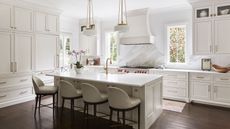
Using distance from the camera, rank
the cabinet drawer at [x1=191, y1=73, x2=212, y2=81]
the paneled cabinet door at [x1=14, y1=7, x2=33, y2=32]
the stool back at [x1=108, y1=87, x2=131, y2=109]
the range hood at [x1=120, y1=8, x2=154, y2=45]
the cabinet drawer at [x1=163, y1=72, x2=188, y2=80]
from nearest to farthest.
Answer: the stool back at [x1=108, y1=87, x2=131, y2=109]
the cabinet drawer at [x1=191, y1=73, x2=212, y2=81]
the paneled cabinet door at [x1=14, y1=7, x2=33, y2=32]
the cabinet drawer at [x1=163, y1=72, x2=188, y2=80]
the range hood at [x1=120, y1=8, x2=154, y2=45]

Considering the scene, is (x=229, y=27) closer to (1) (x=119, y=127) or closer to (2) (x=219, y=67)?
(2) (x=219, y=67)

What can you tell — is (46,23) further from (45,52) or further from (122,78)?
(122,78)

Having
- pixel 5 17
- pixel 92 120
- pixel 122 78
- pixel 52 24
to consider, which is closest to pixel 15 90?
pixel 5 17

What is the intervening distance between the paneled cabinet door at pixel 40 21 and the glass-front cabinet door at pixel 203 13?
428 centimetres

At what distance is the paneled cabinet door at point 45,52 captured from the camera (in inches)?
199

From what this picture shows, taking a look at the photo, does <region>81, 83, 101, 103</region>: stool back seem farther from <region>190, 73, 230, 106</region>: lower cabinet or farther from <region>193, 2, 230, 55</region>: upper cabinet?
<region>193, 2, 230, 55</region>: upper cabinet

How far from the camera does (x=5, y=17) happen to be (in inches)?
168

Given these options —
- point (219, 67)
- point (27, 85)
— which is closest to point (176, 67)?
point (219, 67)

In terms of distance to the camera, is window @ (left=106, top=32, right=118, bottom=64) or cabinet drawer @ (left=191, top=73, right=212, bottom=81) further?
window @ (left=106, top=32, right=118, bottom=64)

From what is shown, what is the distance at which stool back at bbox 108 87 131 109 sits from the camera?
2.66m

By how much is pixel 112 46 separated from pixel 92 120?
151 inches

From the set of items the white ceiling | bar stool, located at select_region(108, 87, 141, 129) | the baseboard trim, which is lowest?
the baseboard trim

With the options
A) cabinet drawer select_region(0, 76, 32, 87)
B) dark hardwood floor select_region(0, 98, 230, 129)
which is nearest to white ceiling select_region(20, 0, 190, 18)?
cabinet drawer select_region(0, 76, 32, 87)

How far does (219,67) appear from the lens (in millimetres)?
4449
